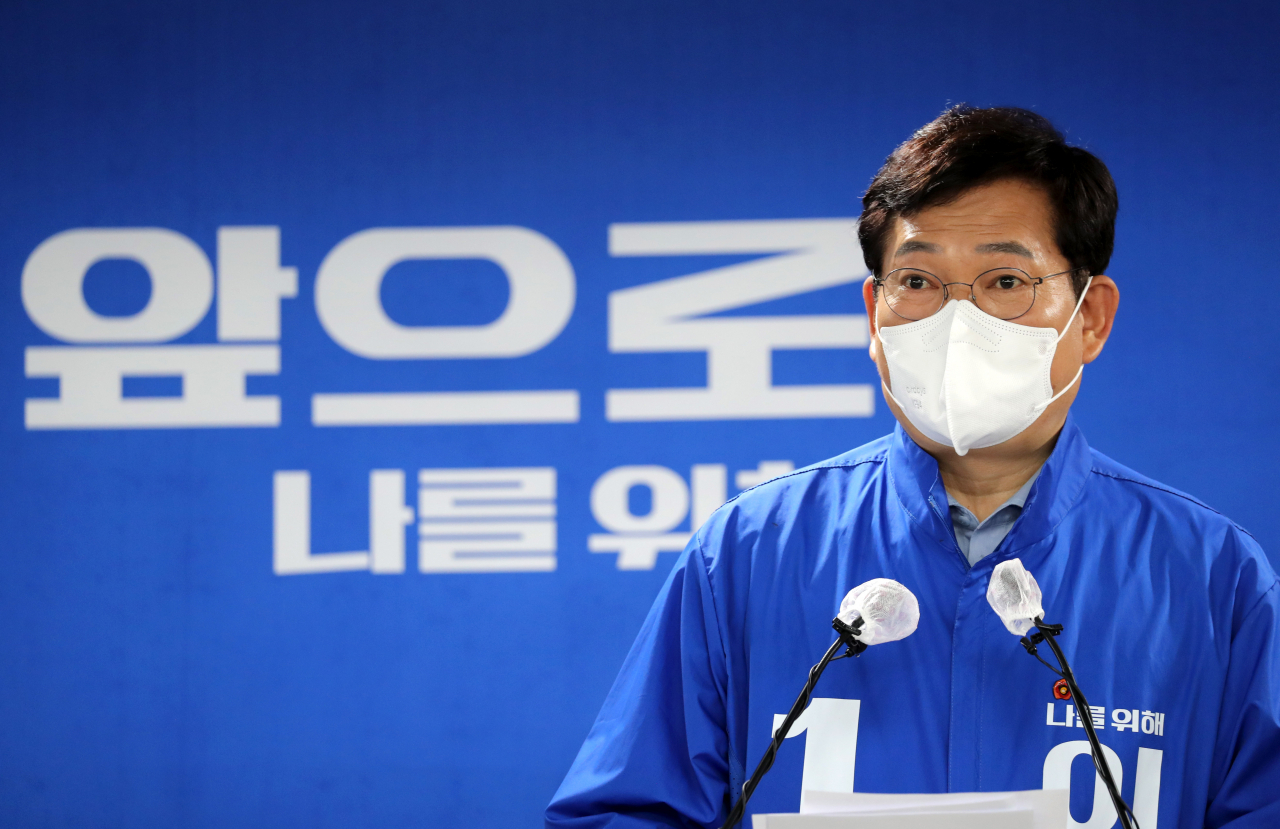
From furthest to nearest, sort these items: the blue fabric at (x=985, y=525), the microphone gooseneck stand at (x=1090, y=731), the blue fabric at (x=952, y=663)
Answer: the blue fabric at (x=985, y=525) < the blue fabric at (x=952, y=663) < the microphone gooseneck stand at (x=1090, y=731)

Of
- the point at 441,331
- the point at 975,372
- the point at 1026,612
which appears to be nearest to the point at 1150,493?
the point at 975,372

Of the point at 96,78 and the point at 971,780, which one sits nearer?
the point at 971,780

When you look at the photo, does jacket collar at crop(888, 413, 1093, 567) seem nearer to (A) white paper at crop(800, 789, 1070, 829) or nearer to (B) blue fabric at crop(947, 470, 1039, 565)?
(B) blue fabric at crop(947, 470, 1039, 565)

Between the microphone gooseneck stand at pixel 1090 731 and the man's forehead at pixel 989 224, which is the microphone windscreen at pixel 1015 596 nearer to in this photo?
the microphone gooseneck stand at pixel 1090 731

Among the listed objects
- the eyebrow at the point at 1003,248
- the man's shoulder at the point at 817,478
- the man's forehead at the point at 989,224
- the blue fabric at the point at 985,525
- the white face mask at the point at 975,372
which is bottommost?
the blue fabric at the point at 985,525

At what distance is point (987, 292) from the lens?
1.07 metres

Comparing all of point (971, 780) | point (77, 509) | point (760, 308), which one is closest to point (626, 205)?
point (760, 308)

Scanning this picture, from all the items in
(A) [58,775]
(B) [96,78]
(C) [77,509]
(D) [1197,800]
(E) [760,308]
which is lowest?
(A) [58,775]

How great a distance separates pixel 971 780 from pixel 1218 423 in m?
2.10

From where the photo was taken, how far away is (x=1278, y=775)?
2.96ft

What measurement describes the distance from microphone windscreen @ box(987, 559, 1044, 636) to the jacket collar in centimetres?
16

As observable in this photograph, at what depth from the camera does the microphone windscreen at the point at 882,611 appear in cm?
84

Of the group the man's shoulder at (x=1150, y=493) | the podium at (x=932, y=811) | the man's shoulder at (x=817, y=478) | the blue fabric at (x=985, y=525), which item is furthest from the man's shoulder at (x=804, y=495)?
the podium at (x=932, y=811)

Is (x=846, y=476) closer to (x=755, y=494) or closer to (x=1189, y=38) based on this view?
(x=755, y=494)
